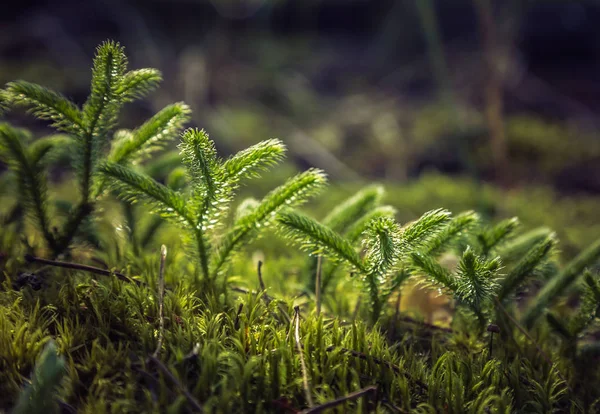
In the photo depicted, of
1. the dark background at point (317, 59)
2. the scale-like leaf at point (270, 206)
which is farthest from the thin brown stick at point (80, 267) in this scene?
the dark background at point (317, 59)

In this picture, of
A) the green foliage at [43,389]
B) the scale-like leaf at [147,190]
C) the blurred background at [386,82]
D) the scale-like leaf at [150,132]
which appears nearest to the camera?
the green foliage at [43,389]

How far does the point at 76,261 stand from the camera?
5.47ft

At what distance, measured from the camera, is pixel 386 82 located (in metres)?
6.35

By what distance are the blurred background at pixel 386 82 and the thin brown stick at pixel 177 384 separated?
252 cm

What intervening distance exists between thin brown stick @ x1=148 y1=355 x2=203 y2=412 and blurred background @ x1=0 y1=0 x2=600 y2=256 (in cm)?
252

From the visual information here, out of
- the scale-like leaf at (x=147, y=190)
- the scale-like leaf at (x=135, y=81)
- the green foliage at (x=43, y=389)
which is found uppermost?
the scale-like leaf at (x=135, y=81)

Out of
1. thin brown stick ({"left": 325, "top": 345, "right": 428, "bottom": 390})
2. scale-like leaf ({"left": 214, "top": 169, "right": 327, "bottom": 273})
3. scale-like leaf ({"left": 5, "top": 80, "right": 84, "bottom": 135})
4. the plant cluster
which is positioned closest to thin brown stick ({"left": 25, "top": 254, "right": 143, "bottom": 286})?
the plant cluster

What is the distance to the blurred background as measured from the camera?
382 centimetres

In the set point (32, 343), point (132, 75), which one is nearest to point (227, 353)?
point (32, 343)

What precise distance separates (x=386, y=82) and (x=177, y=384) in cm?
588

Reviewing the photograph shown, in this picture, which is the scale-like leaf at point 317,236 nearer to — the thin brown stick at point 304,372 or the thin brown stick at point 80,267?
the thin brown stick at point 304,372

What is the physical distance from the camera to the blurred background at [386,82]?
3.82 metres

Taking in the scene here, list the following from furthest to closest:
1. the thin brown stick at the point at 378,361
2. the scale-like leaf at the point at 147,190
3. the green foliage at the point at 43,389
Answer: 1. the scale-like leaf at the point at 147,190
2. the thin brown stick at the point at 378,361
3. the green foliage at the point at 43,389

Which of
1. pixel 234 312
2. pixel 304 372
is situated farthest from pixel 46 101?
pixel 304 372
